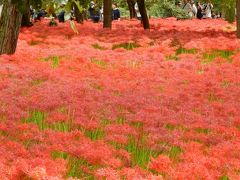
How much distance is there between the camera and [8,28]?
1403 cm

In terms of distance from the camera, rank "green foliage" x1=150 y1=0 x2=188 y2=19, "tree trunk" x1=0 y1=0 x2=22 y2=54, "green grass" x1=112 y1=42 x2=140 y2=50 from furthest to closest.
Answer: "green foliage" x1=150 y1=0 x2=188 y2=19, "green grass" x1=112 y1=42 x2=140 y2=50, "tree trunk" x1=0 y1=0 x2=22 y2=54

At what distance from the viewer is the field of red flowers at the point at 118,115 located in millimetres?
5402

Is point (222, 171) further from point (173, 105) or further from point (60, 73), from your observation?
point (60, 73)

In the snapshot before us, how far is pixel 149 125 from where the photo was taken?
7.58 m

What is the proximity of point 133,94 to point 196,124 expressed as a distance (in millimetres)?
2348

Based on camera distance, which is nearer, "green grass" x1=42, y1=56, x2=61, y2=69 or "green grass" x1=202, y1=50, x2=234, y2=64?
"green grass" x1=42, y1=56, x2=61, y2=69

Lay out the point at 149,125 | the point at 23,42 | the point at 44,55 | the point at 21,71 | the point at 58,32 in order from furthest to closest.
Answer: the point at 58,32, the point at 23,42, the point at 44,55, the point at 21,71, the point at 149,125

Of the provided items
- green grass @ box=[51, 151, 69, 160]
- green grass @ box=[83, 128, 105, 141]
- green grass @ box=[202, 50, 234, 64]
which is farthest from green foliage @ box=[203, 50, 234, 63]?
green grass @ box=[51, 151, 69, 160]

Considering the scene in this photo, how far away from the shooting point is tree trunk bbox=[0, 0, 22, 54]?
45.5 ft

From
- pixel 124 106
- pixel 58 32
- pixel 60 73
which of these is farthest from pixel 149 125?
pixel 58 32

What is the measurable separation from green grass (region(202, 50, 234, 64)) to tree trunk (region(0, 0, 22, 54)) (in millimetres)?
5357

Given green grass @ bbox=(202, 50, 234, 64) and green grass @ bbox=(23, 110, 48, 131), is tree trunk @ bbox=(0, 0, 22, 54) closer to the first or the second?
green grass @ bbox=(202, 50, 234, 64)

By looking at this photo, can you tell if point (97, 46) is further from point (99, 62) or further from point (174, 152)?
point (174, 152)

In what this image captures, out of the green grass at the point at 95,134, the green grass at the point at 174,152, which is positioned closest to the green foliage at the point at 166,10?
the green grass at the point at 95,134
